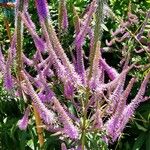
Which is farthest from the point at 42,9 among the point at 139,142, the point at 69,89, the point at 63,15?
the point at 139,142

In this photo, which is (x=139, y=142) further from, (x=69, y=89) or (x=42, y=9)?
(x=42, y=9)

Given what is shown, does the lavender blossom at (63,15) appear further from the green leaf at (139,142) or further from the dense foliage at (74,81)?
the green leaf at (139,142)

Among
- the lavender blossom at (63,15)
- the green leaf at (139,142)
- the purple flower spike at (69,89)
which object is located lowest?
the green leaf at (139,142)

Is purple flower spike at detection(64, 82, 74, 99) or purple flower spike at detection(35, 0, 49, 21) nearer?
purple flower spike at detection(35, 0, 49, 21)

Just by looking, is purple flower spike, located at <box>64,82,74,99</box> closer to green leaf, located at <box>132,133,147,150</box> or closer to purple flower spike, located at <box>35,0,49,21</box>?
purple flower spike, located at <box>35,0,49,21</box>

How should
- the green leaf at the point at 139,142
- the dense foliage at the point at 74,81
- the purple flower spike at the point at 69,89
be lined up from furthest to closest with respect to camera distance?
the green leaf at the point at 139,142 < the purple flower spike at the point at 69,89 < the dense foliage at the point at 74,81

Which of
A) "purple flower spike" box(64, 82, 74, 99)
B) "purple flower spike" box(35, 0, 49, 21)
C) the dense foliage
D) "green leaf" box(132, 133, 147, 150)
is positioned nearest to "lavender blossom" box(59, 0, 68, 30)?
the dense foliage

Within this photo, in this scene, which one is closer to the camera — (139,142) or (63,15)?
(63,15)

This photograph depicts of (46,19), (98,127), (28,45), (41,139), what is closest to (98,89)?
(98,127)

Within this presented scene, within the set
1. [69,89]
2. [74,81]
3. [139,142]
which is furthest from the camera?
[139,142]

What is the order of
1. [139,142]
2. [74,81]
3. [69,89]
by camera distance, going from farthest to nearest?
1. [139,142]
2. [69,89]
3. [74,81]

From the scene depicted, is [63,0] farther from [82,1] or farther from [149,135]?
[82,1]

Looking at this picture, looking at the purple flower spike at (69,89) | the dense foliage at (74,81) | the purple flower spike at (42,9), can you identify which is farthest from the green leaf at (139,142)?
the purple flower spike at (42,9)
